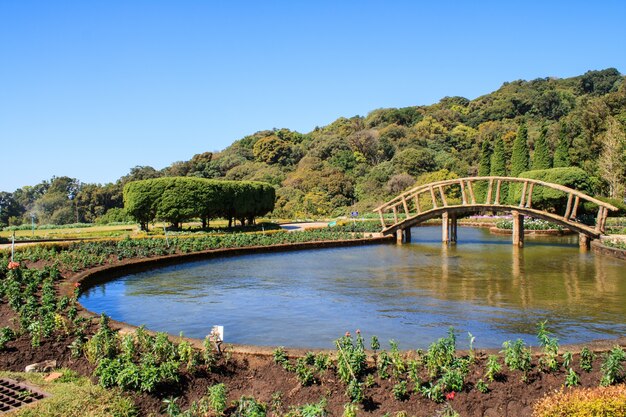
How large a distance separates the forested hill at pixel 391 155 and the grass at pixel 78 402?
47.0 metres

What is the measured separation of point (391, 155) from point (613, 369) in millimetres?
79139

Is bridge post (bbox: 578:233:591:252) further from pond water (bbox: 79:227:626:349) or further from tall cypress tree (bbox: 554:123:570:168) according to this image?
tall cypress tree (bbox: 554:123:570:168)

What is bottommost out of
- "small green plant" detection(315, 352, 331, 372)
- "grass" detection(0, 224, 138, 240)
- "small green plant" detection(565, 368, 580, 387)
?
"small green plant" detection(565, 368, 580, 387)

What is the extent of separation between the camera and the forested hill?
178ft

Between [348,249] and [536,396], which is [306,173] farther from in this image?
[536,396]

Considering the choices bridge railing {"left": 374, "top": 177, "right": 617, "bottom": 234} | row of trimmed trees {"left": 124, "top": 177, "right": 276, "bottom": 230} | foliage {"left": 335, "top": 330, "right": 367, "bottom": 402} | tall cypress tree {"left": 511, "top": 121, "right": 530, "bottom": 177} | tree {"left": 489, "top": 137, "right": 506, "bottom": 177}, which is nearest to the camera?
foliage {"left": 335, "top": 330, "right": 367, "bottom": 402}

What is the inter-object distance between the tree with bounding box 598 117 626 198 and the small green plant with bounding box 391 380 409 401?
45.6 meters

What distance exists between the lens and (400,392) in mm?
6844

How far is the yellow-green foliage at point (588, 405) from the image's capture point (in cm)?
558

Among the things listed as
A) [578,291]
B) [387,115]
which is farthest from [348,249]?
[387,115]

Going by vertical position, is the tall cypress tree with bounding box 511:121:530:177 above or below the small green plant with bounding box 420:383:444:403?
above

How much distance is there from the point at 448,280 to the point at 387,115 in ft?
309

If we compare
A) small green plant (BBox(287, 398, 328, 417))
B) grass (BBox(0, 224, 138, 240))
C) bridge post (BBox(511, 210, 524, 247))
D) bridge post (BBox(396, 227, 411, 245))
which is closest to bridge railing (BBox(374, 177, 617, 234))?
bridge post (BBox(396, 227, 411, 245))

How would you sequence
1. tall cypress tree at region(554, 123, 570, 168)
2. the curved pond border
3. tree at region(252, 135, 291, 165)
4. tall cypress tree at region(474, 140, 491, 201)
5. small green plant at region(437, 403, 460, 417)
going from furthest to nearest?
tree at region(252, 135, 291, 165)
tall cypress tree at region(474, 140, 491, 201)
tall cypress tree at region(554, 123, 570, 168)
the curved pond border
small green plant at region(437, 403, 460, 417)
